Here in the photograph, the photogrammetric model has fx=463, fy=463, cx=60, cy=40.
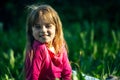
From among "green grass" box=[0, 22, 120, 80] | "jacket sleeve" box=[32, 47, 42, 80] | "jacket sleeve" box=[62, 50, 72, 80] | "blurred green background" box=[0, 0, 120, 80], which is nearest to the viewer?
"jacket sleeve" box=[32, 47, 42, 80]

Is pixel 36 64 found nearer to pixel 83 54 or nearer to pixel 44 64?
pixel 44 64

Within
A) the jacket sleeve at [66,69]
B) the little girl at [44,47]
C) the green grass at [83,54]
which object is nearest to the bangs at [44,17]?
the little girl at [44,47]

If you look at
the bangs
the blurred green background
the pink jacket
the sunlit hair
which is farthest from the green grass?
the bangs

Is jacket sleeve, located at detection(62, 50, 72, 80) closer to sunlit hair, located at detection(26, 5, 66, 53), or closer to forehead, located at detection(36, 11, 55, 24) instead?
sunlit hair, located at detection(26, 5, 66, 53)

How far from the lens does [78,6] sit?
29.0 ft

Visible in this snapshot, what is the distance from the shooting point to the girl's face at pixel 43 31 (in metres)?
3.64

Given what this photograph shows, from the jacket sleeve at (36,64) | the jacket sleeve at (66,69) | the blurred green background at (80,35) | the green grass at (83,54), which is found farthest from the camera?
the blurred green background at (80,35)

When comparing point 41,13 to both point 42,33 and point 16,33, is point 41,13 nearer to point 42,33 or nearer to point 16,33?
point 42,33

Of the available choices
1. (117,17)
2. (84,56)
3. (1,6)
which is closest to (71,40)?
(84,56)

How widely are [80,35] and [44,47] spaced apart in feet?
8.59

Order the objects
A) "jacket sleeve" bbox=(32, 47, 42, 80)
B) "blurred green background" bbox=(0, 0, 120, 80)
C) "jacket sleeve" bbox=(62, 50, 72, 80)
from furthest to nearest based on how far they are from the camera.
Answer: "blurred green background" bbox=(0, 0, 120, 80) < "jacket sleeve" bbox=(62, 50, 72, 80) < "jacket sleeve" bbox=(32, 47, 42, 80)

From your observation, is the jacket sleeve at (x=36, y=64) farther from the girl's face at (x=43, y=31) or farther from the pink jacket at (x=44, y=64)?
the girl's face at (x=43, y=31)

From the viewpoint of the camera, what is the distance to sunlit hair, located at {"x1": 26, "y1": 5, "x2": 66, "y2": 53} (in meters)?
3.64

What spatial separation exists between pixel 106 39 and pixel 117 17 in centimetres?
162
